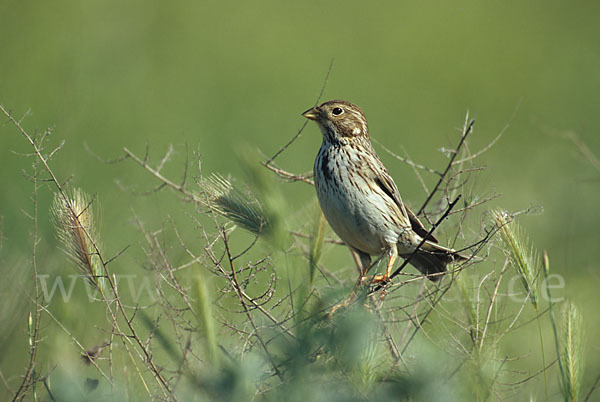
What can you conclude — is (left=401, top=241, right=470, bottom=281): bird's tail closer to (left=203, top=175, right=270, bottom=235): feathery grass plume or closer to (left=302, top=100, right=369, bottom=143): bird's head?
(left=302, top=100, right=369, bottom=143): bird's head

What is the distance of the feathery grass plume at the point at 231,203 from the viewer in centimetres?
329

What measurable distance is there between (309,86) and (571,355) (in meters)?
10.4

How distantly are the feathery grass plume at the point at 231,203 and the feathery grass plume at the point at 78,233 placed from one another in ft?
1.79

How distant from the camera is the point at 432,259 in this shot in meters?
4.98

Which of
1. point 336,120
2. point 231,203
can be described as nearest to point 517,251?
point 231,203

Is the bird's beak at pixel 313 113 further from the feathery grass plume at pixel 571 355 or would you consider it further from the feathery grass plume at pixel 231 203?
the feathery grass plume at pixel 571 355

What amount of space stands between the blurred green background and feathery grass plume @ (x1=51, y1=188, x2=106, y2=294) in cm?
339

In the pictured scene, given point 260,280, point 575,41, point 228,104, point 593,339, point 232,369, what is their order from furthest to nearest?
point 575,41 < point 228,104 < point 593,339 < point 260,280 < point 232,369

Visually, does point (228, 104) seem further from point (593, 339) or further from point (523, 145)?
point (593, 339)

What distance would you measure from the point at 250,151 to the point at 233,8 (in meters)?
13.4

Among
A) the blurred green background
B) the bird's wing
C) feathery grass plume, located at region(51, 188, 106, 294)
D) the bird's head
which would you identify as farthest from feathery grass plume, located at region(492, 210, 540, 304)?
the blurred green background

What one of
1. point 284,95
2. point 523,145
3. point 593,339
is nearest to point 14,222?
point 593,339

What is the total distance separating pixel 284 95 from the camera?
1300 cm

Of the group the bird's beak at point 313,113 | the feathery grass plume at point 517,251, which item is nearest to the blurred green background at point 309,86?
the bird's beak at point 313,113
